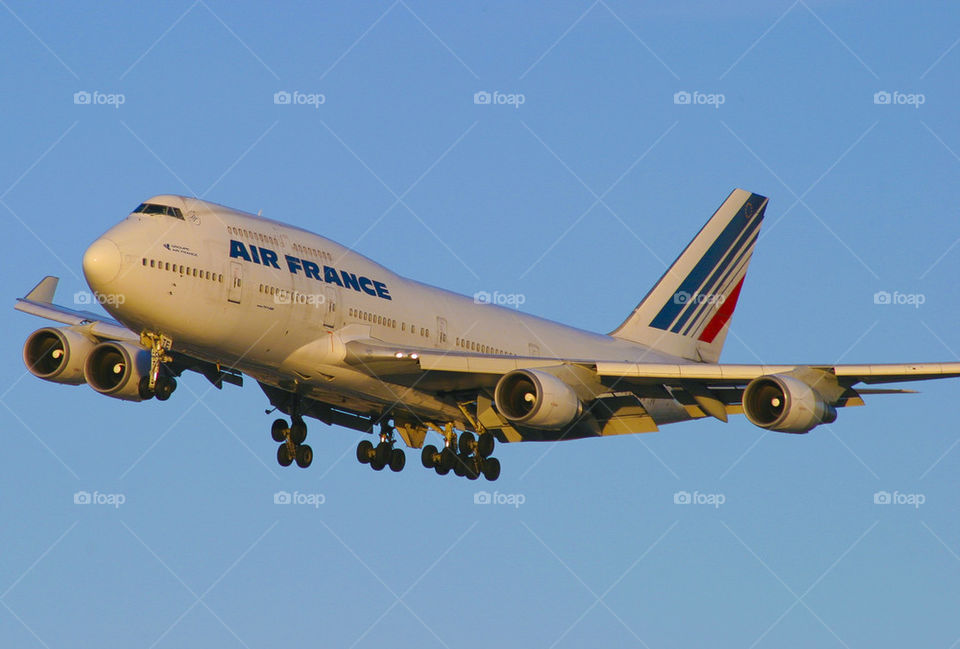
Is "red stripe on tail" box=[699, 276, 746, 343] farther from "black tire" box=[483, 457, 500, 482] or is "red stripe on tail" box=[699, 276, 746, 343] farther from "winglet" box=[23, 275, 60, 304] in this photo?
"winglet" box=[23, 275, 60, 304]

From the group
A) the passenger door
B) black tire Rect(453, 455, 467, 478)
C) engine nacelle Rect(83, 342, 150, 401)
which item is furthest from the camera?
black tire Rect(453, 455, 467, 478)

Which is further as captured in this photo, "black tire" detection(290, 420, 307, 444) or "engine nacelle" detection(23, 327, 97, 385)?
"black tire" detection(290, 420, 307, 444)

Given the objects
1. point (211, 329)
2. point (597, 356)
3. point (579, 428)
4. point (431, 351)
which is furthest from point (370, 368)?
point (597, 356)

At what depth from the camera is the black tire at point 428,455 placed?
165 ft

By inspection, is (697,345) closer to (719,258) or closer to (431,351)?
(719,258)

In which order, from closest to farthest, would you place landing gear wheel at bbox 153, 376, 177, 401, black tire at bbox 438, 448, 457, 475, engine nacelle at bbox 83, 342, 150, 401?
landing gear wheel at bbox 153, 376, 177, 401 < engine nacelle at bbox 83, 342, 150, 401 < black tire at bbox 438, 448, 457, 475

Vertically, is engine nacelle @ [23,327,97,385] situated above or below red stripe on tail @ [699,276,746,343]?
below

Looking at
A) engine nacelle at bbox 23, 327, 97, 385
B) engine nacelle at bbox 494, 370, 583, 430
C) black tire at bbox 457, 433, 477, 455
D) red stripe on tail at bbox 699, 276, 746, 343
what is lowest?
engine nacelle at bbox 23, 327, 97, 385

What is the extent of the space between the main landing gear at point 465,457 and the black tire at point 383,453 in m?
1.12

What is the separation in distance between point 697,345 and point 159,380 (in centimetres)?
2794

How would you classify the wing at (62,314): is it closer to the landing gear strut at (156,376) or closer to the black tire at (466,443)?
the landing gear strut at (156,376)

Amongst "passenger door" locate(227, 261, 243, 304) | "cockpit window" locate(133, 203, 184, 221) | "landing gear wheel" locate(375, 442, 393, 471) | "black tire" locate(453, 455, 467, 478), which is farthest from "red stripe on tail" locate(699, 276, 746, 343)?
"cockpit window" locate(133, 203, 184, 221)

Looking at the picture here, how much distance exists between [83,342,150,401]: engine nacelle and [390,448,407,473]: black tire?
368 inches

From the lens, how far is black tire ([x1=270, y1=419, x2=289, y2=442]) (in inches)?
1934
